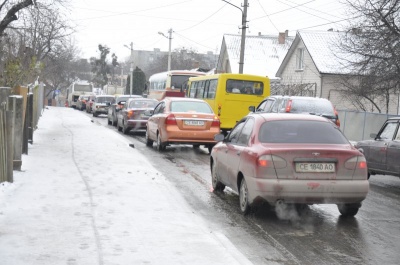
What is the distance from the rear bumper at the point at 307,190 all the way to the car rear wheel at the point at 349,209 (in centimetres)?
45

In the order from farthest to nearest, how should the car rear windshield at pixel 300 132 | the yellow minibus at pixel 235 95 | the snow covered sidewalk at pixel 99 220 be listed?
the yellow minibus at pixel 235 95 → the car rear windshield at pixel 300 132 → the snow covered sidewalk at pixel 99 220

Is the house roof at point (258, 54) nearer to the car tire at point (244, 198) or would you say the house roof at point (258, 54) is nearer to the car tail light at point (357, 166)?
the car tire at point (244, 198)

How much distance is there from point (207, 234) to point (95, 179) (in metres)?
3.89

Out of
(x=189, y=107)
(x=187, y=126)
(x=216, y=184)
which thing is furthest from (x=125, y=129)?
(x=216, y=184)

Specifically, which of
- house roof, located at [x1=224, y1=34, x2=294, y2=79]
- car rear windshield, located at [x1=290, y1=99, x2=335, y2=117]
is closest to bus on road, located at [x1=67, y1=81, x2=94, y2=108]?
house roof, located at [x1=224, y1=34, x2=294, y2=79]

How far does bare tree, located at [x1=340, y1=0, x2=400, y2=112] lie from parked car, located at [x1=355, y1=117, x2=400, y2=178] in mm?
6892

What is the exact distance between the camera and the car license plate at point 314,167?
8.06 meters

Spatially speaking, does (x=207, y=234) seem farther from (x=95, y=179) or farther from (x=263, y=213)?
(x=95, y=179)

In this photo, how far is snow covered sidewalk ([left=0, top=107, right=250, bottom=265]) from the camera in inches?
236

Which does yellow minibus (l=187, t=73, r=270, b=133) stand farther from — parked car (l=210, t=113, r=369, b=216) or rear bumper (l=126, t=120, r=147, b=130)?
parked car (l=210, t=113, r=369, b=216)

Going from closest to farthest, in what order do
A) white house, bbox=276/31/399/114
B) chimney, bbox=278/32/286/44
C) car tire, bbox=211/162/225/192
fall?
car tire, bbox=211/162/225/192 < white house, bbox=276/31/399/114 < chimney, bbox=278/32/286/44

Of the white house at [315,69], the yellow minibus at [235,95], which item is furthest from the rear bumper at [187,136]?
the white house at [315,69]

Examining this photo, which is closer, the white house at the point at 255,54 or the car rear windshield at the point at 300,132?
the car rear windshield at the point at 300,132

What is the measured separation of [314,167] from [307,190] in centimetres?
33
